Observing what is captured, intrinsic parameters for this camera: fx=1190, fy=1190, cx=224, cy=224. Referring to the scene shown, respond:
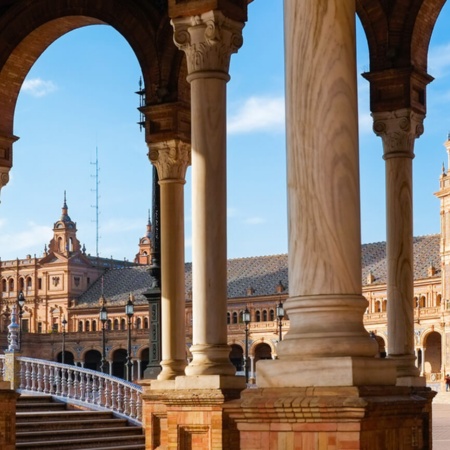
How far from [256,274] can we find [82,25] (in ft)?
293

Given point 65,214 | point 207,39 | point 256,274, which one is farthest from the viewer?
point 65,214

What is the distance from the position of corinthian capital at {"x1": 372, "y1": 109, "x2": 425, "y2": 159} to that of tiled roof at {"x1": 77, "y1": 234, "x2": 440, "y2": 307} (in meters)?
76.3

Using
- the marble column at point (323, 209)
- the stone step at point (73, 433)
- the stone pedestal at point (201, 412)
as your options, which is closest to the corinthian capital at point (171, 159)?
the stone pedestal at point (201, 412)

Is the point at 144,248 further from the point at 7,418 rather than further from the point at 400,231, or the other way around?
the point at 400,231

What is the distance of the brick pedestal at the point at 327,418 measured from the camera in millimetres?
7797

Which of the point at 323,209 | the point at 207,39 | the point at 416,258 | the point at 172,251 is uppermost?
the point at 416,258

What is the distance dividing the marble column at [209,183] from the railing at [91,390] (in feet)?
27.7

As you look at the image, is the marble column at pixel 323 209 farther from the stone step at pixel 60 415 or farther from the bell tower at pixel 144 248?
the bell tower at pixel 144 248

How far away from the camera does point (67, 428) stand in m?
19.4

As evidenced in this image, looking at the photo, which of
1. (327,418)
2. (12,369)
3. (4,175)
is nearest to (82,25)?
(4,175)

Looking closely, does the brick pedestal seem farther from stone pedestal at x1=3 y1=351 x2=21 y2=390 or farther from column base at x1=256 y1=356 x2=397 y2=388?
stone pedestal at x1=3 y1=351 x2=21 y2=390

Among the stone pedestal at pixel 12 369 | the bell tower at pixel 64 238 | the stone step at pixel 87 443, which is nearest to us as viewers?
the stone step at pixel 87 443

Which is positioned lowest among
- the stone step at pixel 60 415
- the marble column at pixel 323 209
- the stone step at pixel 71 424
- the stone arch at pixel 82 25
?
the stone step at pixel 71 424

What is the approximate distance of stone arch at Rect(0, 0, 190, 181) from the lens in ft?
53.3
